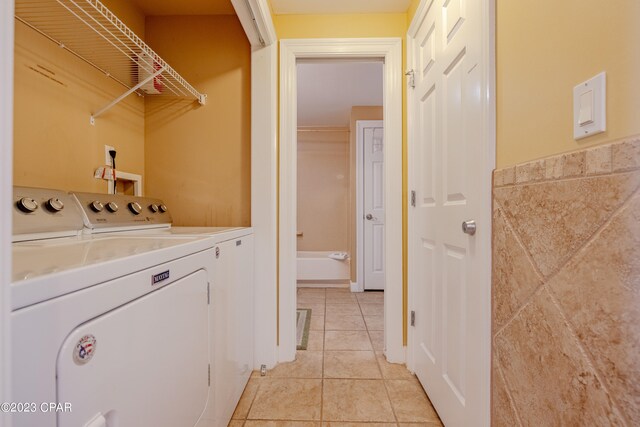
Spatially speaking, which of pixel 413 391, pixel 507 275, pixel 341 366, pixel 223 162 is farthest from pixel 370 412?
pixel 223 162

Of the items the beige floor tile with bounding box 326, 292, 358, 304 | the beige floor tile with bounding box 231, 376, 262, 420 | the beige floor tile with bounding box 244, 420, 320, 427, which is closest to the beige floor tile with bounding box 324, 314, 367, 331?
the beige floor tile with bounding box 326, 292, 358, 304

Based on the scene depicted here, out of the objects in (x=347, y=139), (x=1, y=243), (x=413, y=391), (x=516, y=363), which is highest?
(x=347, y=139)

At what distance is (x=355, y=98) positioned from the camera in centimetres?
349

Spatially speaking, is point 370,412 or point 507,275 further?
point 370,412

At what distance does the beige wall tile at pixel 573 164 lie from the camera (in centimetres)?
60

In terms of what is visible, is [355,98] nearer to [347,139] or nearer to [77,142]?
[347,139]

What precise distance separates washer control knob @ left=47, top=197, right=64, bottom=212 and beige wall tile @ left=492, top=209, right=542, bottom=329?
1477 millimetres

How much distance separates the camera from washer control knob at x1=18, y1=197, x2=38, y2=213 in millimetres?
887

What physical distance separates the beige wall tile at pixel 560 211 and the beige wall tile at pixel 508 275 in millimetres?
35

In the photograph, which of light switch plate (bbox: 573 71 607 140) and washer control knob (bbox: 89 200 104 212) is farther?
washer control knob (bbox: 89 200 104 212)

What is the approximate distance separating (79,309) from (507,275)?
3.37 ft

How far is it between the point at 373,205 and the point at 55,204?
307cm

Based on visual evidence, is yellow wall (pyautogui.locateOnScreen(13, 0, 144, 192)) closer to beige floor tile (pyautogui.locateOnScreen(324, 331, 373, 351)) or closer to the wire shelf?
the wire shelf

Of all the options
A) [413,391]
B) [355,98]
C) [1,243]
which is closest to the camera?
[1,243]
